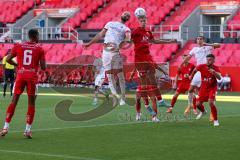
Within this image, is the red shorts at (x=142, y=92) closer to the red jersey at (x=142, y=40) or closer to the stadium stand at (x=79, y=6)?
the red jersey at (x=142, y=40)

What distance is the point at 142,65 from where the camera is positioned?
1805 cm

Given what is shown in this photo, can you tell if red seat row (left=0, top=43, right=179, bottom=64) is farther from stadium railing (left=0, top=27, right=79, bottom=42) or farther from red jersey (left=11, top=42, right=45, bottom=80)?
red jersey (left=11, top=42, right=45, bottom=80)

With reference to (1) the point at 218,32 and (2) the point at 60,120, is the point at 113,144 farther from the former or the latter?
(1) the point at 218,32

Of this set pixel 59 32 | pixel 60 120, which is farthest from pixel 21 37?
pixel 60 120

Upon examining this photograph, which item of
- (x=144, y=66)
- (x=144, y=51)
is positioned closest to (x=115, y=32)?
(x=144, y=51)

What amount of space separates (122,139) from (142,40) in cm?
423

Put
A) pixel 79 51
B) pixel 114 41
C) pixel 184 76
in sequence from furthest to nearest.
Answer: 1. pixel 79 51
2. pixel 184 76
3. pixel 114 41

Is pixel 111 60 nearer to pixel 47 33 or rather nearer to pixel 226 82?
pixel 226 82

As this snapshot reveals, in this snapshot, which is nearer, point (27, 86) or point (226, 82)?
point (27, 86)

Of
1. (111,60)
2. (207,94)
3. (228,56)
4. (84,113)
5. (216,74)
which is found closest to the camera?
(216,74)

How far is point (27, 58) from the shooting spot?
14.1 m

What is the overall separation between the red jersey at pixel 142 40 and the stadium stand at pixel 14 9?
129 feet

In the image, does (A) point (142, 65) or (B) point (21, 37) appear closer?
(A) point (142, 65)

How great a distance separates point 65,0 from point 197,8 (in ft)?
44.3
